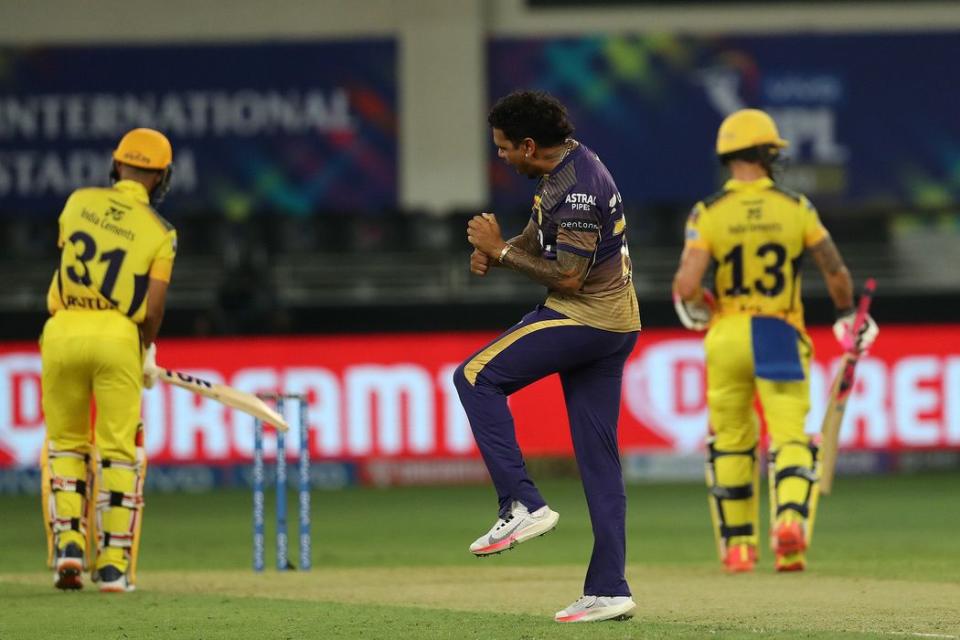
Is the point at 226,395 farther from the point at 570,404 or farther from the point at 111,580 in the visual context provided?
the point at 570,404

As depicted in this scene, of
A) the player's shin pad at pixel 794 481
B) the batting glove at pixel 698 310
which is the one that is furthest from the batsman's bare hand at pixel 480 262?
the player's shin pad at pixel 794 481

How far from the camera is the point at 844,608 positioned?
7.21m

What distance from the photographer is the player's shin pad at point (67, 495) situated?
8336 millimetres

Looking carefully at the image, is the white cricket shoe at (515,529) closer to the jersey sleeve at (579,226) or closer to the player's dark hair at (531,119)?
the jersey sleeve at (579,226)

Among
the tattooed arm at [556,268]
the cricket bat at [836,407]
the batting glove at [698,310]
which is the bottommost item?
the cricket bat at [836,407]

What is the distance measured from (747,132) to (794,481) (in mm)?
1783

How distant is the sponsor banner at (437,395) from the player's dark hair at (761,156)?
6.46 metres

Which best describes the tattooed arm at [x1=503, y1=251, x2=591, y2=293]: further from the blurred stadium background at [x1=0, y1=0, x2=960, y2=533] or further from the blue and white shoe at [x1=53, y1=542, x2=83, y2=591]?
the blurred stadium background at [x1=0, y1=0, x2=960, y2=533]

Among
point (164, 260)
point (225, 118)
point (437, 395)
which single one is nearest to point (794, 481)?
point (164, 260)

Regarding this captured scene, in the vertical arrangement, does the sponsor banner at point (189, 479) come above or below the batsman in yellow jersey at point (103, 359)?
below

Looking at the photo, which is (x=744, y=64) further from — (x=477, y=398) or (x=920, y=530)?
(x=477, y=398)

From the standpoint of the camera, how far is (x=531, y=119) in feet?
21.5

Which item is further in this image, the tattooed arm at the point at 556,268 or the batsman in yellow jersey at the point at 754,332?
the batsman in yellow jersey at the point at 754,332

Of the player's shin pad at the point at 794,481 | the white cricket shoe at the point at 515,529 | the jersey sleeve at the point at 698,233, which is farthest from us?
the jersey sleeve at the point at 698,233
